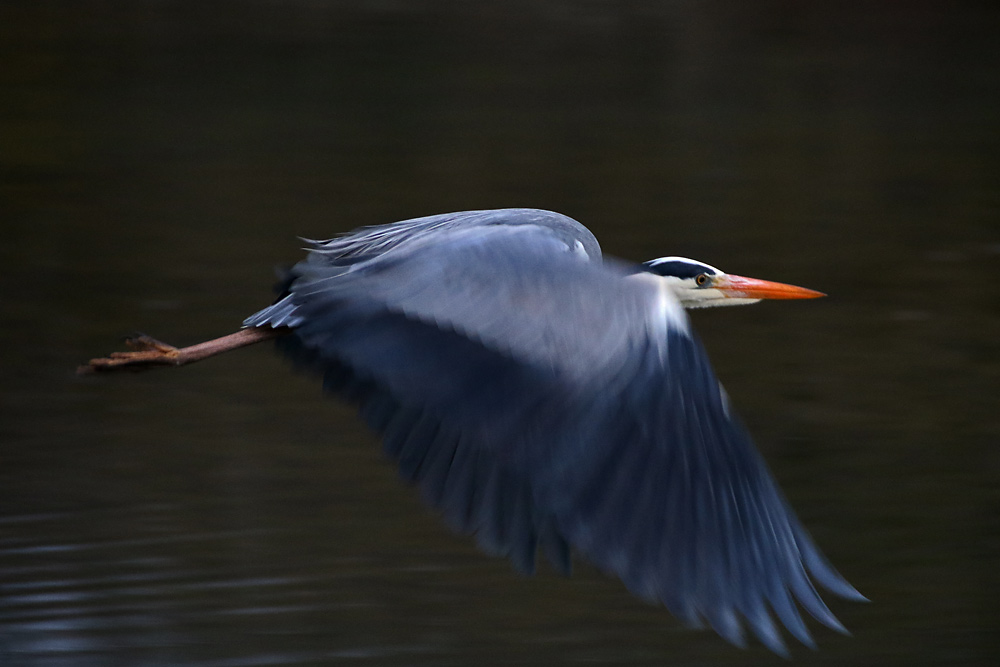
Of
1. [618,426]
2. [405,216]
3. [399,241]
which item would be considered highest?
[399,241]

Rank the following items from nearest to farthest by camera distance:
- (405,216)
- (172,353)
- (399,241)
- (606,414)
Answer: (606,414) < (399,241) < (172,353) < (405,216)

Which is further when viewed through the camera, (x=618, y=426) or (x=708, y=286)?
(x=708, y=286)

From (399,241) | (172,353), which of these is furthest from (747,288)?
(172,353)

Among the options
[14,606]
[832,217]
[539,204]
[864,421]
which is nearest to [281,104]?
[539,204]

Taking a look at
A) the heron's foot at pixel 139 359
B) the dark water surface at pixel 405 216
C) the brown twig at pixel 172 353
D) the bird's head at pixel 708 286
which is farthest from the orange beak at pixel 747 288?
the heron's foot at pixel 139 359

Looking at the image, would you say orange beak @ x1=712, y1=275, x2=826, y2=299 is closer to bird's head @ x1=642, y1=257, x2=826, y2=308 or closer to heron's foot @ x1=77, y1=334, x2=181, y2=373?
bird's head @ x1=642, y1=257, x2=826, y2=308

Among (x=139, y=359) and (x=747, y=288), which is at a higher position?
(x=747, y=288)

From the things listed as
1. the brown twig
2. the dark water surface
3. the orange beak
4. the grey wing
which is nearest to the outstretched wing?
the grey wing

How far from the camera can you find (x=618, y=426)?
9.73 feet

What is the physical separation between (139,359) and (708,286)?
5.25 feet

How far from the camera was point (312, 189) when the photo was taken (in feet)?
29.8

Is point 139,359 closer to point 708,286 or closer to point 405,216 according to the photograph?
point 708,286

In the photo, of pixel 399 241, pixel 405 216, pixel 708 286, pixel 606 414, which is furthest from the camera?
pixel 405 216

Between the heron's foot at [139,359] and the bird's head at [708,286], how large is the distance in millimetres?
1360
